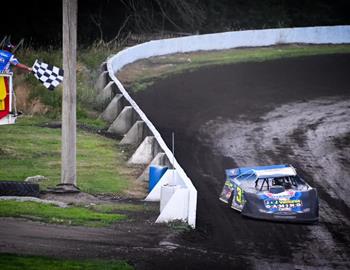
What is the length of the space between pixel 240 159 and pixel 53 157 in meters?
5.04

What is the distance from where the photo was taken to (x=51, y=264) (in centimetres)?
1223

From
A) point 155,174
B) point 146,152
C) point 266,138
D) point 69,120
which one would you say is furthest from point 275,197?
point 266,138

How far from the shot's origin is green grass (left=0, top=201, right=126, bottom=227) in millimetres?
15086

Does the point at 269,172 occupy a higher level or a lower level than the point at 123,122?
lower

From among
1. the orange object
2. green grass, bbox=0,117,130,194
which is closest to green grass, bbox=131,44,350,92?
green grass, bbox=0,117,130,194

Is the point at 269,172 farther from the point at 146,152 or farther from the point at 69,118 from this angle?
the point at 146,152

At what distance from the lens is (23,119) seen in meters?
26.9

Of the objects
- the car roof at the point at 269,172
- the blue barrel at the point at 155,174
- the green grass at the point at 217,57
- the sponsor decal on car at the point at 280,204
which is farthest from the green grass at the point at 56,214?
the green grass at the point at 217,57

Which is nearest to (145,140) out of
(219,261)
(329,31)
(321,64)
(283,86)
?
(219,261)

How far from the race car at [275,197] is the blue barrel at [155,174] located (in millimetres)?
1859

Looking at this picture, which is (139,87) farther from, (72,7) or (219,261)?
(219,261)

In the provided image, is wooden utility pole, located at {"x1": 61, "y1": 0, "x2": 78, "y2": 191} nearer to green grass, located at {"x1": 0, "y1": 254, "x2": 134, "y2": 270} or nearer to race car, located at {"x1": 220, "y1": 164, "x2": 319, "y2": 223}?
race car, located at {"x1": 220, "y1": 164, "x2": 319, "y2": 223}

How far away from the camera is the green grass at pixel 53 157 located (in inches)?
765

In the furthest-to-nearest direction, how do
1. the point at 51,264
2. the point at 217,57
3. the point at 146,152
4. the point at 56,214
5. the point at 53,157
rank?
the point at 217,57 → the point at 53,157 → the point at 146,152 → the point at 56,214 → the point at 51,264
